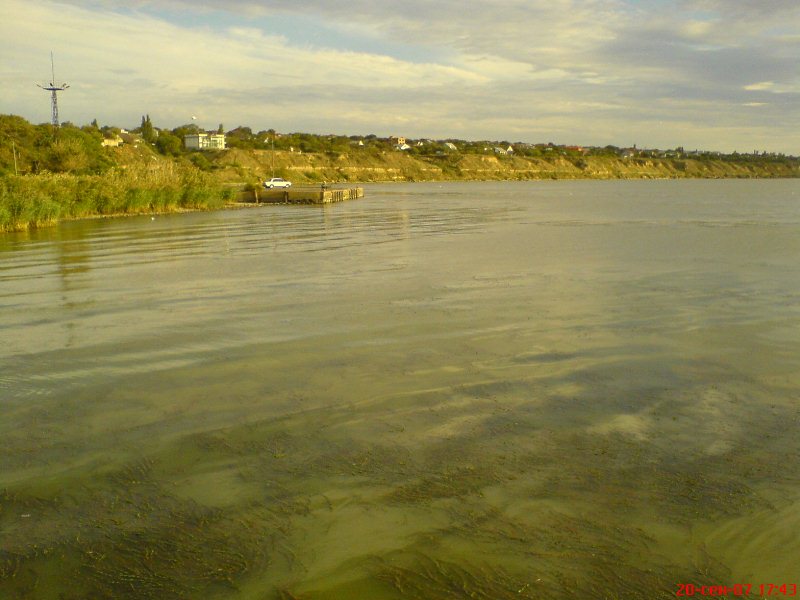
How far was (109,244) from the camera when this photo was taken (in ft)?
87.1

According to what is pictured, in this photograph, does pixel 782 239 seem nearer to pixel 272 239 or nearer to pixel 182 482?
pixel 272 239

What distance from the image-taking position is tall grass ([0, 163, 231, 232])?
31.7 metres

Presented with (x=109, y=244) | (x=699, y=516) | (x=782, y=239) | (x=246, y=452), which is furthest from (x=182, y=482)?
(x=782, y=239)

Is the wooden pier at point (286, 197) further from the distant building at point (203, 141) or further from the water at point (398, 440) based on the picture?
the distant building at point (203, 141)

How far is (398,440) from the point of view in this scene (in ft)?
23.8

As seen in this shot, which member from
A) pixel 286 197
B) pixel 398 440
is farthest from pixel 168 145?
pixel 398 440

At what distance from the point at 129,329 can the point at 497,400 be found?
6873 mm

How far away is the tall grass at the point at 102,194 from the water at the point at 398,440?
56.3 feet

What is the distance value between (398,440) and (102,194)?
122 ft

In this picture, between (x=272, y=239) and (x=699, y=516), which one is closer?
(x=699, y=516)
